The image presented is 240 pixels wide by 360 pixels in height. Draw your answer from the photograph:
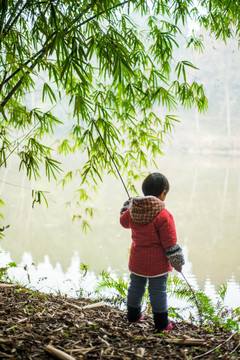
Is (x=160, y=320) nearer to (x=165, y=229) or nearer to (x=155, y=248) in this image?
(x=155, y=248)

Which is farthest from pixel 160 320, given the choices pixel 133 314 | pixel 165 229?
pixel 165 229

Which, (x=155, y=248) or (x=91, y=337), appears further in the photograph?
(x=155, y=248)

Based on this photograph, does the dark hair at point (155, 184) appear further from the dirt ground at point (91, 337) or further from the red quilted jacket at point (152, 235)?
the dirt ground at point (91, 337)

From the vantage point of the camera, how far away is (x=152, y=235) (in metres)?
2.05

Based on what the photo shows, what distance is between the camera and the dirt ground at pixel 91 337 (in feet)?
5.08

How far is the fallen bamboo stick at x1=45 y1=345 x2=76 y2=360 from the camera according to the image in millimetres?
1445

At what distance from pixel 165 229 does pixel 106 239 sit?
549cm

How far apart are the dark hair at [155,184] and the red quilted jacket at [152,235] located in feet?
0.34

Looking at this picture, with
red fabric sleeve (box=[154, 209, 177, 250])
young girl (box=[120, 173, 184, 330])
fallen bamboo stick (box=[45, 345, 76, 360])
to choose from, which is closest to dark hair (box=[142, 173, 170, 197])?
young girl (box=[120, 173, 184, 330])

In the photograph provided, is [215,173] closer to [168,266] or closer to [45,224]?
[45,224]

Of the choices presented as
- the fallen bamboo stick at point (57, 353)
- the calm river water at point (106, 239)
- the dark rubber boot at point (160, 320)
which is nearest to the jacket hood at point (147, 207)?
the dark rubber boot at point (160, 320)

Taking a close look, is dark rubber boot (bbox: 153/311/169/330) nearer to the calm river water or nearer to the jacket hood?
the jacket hood

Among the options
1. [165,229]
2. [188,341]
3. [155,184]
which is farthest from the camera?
[155,184]

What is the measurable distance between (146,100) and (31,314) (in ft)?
5.35
